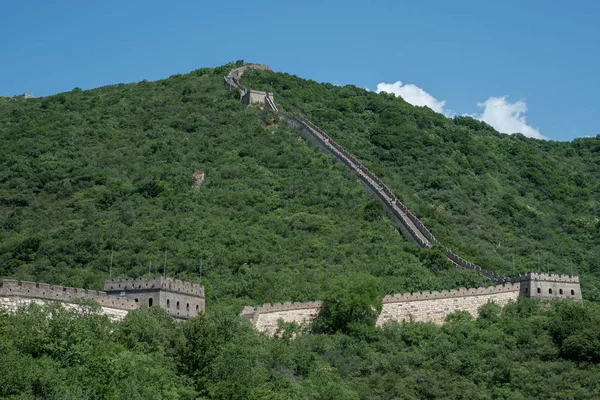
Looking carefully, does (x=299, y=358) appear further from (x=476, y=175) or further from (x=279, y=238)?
(x=476, y=175)

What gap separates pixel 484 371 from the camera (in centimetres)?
5072

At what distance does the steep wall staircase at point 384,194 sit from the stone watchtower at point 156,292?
58.8 ft

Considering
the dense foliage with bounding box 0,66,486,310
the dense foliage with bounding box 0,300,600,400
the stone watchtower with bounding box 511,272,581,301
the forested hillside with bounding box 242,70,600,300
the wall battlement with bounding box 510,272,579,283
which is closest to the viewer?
the dense foliage with bounding box 0,300,600,400

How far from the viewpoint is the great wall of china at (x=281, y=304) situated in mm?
45406

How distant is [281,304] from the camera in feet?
180

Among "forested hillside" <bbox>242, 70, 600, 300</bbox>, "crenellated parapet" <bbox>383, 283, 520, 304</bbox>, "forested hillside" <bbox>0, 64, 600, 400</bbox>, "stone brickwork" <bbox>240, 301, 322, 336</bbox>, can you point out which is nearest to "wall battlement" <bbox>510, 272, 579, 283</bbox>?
"crenellated parapet" <bbox>383, 283, 520, 304</bbox>

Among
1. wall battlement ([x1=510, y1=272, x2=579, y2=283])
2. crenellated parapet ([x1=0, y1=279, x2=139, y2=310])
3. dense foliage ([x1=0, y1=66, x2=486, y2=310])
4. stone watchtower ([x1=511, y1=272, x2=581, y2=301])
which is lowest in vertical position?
crenellated parapet ([x1=0, y1=279, x2=139, y2=310])

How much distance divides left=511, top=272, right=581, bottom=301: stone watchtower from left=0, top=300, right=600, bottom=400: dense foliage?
148 cm

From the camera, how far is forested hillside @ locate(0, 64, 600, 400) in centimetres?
4388

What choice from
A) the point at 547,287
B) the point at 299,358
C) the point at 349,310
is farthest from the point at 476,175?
the point at 299,358

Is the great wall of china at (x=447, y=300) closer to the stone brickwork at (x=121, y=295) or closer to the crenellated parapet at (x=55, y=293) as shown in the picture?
the stone brickwork at (x=121, y=295)

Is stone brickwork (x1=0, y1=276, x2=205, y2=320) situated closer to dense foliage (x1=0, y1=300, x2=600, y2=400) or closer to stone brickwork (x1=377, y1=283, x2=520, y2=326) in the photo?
dense foliage (x1=0, y1=300, x2=600, y2=400)

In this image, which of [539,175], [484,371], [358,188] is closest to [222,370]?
[484,371]

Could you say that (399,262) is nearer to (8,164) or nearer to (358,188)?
(358,188)
